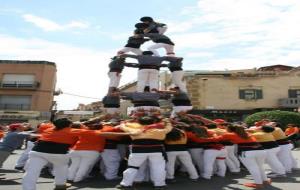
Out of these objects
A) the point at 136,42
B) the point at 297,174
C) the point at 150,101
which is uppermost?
the point at 136,42

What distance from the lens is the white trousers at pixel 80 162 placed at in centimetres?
891

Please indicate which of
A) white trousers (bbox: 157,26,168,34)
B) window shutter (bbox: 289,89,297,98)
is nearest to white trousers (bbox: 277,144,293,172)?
white trousers (bbox: 157,26,168,34)

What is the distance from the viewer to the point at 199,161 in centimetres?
1012

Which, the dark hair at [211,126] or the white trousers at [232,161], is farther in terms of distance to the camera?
the white trousers at [232,161]

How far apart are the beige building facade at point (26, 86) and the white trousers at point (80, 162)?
115 ft

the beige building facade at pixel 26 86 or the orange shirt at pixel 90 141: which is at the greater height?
the beige building facade at pixel 26 86

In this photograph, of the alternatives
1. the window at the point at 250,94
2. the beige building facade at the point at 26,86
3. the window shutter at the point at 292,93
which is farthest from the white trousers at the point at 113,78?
the beige building facade at the point at 26,86

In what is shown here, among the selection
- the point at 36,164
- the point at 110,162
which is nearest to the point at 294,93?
the point at 110,162

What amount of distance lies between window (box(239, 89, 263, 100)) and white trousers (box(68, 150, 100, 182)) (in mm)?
30429

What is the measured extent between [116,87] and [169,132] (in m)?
4.35

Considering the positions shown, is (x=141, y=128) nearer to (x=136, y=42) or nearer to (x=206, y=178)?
(x=206, y=178)

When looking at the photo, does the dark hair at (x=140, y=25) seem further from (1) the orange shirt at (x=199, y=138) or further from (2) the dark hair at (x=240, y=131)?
(2) the dark hair at (x=240, y=131)

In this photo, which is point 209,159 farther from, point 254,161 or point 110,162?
point 110,162

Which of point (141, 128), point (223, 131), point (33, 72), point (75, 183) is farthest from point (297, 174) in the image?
point (33, 72)
